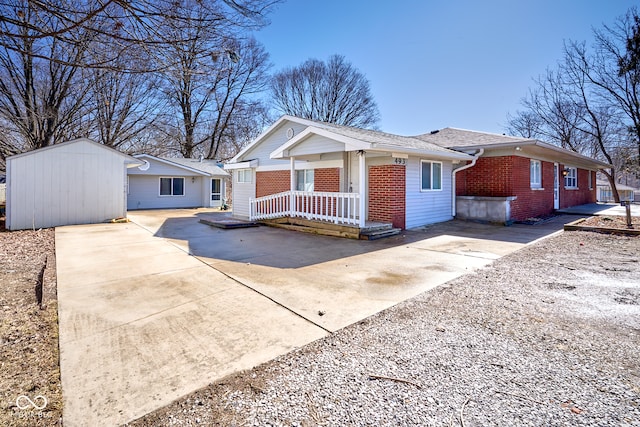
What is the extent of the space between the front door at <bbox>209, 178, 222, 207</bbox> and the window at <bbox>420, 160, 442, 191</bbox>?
16.3 metres

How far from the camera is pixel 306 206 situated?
36.1 ft

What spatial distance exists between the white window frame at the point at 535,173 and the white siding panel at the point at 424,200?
146 inches

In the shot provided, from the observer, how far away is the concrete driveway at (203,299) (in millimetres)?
2434

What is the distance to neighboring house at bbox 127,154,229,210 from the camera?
776 inches

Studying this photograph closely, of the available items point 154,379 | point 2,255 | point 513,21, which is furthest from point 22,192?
point 513,21

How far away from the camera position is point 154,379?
2.41 metres

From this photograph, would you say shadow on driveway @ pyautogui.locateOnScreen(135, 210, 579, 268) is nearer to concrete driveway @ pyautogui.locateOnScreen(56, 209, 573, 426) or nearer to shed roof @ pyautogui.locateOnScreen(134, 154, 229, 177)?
concrete driveway @ pyautogui.locateOnScreen(56, 209, 573, 426)

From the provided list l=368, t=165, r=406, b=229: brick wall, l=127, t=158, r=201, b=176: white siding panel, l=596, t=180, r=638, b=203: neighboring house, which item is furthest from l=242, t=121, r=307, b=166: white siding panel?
l=596, t=180, r=638, b=203: neighboring house

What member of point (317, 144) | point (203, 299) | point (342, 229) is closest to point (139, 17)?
point (203, 299)

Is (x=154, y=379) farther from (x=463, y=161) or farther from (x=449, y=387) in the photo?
(x=463, y=161)

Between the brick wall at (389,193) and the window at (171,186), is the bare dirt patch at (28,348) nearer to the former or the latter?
the brick wall at (389,193)

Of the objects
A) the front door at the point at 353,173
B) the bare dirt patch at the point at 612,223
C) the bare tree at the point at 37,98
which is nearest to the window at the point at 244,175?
the front door at the point at 353,173

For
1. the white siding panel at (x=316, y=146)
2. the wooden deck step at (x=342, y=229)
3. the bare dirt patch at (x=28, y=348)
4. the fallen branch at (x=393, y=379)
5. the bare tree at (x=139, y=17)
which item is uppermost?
the bare tree at (x=139, y=17)

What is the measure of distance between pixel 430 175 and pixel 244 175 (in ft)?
30.1
